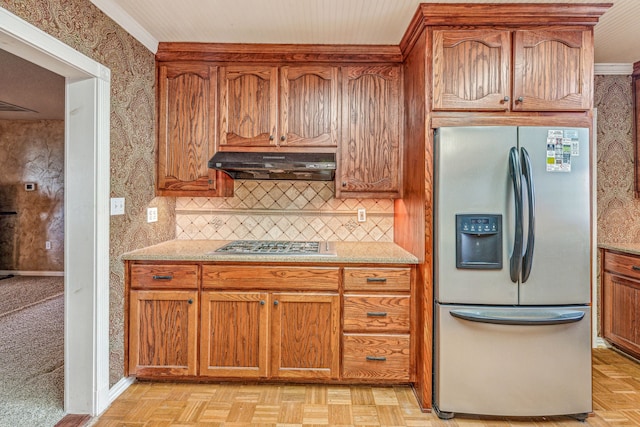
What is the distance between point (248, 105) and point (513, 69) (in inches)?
69.2

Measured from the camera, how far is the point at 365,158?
2.62 metres

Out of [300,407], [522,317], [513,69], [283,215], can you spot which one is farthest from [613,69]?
[300,407]

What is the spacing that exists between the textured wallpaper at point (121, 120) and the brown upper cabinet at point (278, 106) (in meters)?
0.53

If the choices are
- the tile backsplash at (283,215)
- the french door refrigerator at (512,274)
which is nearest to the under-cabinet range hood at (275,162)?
the tile backsplash at (283,215)

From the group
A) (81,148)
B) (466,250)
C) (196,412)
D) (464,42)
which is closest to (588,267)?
(466,250)

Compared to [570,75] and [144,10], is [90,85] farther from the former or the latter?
[570,75]

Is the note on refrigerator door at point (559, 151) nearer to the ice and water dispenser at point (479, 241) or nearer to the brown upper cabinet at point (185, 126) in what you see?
the ice and water dispenser at point (479, 241)

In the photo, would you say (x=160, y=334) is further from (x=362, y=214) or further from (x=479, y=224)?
(x=479, y=224)

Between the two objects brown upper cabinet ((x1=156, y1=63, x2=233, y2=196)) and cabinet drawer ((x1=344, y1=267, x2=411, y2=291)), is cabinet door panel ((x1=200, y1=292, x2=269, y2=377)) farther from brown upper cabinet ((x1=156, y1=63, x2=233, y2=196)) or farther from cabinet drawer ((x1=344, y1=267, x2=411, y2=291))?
brown upper cabinet ((x1=156, y1=63, x2=233, y2=196))

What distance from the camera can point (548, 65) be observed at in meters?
2.07

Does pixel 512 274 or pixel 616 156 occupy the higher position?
pixel 616 156

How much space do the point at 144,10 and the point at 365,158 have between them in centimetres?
169

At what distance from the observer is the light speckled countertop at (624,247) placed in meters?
2.58

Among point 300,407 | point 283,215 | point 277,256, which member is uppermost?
Answer: point 283,215
